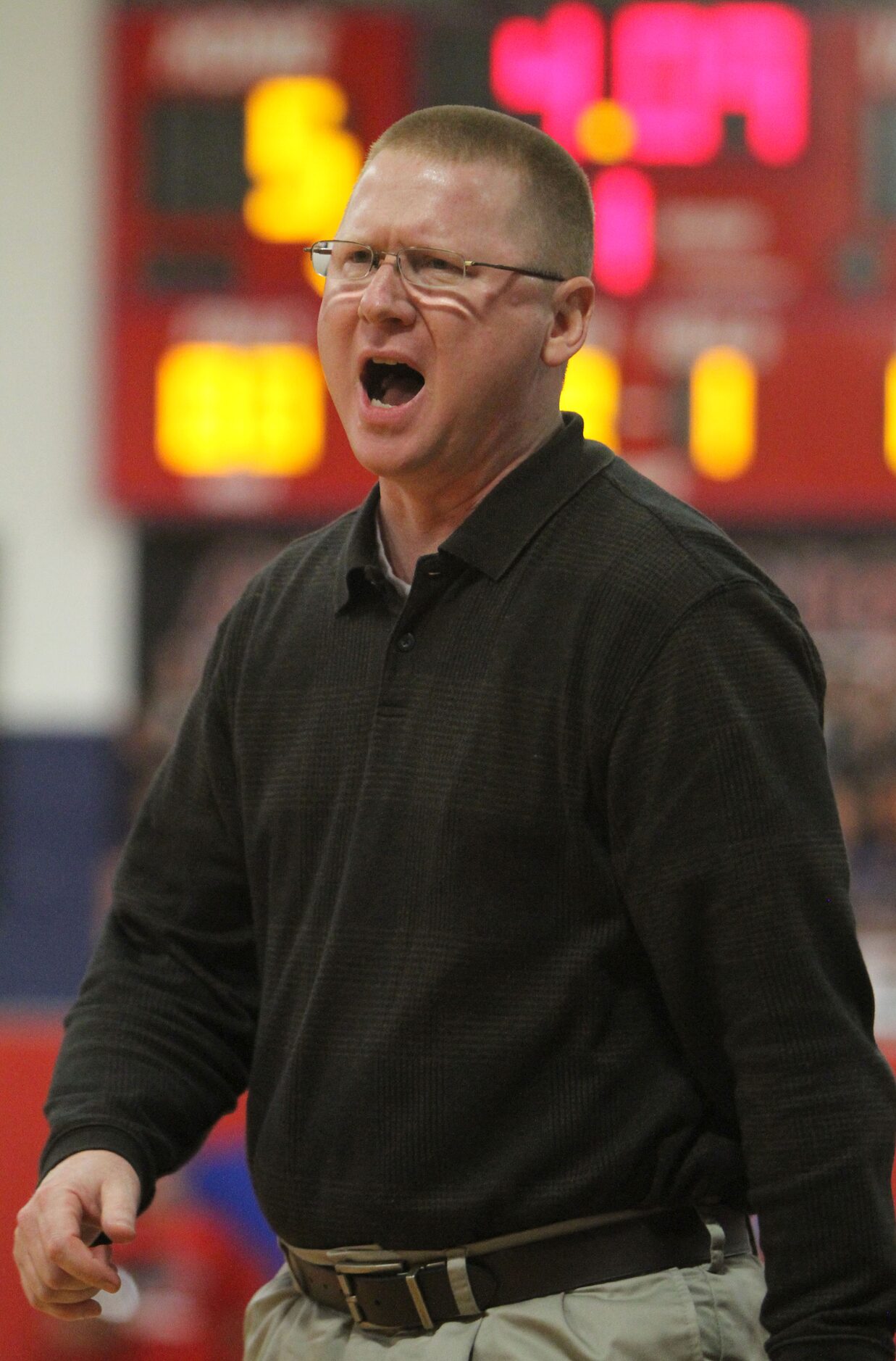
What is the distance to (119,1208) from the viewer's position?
4.31 ft

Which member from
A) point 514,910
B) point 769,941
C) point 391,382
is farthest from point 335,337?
point 769,941

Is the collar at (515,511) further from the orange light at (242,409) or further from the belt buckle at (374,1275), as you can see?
the orange light at (242,409)

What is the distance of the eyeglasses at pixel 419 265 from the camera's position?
1368 mm

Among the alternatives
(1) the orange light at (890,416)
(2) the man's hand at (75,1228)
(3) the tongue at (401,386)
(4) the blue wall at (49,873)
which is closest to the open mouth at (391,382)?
(3) the tongue at (401,386)

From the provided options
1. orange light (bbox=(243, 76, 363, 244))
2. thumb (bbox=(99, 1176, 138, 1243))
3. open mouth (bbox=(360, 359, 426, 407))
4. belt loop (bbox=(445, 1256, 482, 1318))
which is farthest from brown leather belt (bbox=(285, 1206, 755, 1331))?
orange light (bbox=(243, 76, 363, 244))

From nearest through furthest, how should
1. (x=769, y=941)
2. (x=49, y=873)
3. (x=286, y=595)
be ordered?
(x=769, y=941) < (x=286, y=595) < (x=49, y=873)

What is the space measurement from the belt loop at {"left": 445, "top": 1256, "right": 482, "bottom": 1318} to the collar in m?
0.49

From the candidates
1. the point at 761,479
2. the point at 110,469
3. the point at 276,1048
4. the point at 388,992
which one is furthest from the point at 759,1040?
the point at 110,469

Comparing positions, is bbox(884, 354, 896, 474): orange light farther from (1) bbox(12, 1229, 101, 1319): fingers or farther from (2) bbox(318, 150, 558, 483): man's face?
(1) bbox(12, 1229, 101, 1319): fingers

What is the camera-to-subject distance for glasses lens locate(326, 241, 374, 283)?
1.40 metres

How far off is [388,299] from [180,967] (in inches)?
22.8

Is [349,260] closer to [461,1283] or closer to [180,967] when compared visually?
[180,967]

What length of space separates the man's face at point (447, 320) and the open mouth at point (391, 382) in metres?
0.03

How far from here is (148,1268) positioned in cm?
290
